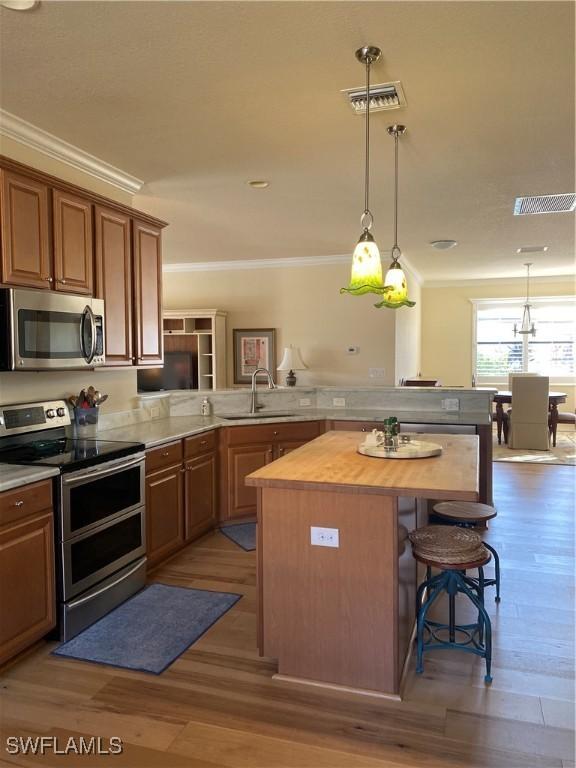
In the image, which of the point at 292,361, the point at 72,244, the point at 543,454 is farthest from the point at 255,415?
the point at 543,454

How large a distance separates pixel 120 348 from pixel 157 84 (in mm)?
1659

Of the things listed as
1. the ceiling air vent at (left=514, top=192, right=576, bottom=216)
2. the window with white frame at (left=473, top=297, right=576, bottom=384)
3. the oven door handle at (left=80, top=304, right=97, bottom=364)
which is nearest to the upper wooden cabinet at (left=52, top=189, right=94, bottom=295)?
the oven door handle at (left=80, top=304, right=97, bottom=364)

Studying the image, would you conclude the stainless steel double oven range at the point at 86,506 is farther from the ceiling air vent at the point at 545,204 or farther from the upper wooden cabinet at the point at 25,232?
the ceiling air vent at the point at 545,204

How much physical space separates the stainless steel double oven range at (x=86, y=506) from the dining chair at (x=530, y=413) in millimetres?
Answer: 6215

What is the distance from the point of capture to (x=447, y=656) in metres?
2.54

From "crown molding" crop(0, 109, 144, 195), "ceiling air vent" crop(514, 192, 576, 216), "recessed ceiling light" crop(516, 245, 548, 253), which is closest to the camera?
"crown molding" crop(0, 109, 144, 195)

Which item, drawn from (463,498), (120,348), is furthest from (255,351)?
(463,498)

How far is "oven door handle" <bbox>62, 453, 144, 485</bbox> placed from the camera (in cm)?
264

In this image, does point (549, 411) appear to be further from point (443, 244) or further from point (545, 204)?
point (545, 204)

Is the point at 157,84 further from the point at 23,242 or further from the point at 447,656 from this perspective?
the point at 447,656

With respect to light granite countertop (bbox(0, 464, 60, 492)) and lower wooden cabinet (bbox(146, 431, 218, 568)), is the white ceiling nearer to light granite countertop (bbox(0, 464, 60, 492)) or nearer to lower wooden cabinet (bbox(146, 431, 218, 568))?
light granite countertop (bbox(0, 464, 60, 492))

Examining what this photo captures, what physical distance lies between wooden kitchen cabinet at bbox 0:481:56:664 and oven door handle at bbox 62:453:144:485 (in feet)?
0.36

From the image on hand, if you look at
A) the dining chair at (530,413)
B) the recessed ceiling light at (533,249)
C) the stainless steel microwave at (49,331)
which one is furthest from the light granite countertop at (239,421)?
the dining chair at (530,413)

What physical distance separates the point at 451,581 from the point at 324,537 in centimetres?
69
